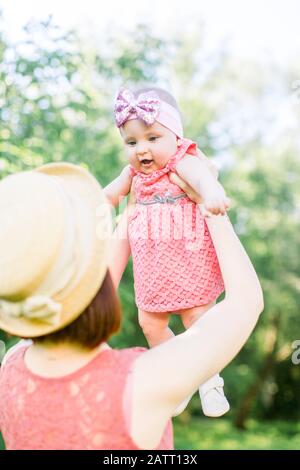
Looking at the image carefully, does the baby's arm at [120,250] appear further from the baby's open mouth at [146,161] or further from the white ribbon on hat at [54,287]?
the white ribbon on hat at [54,287]

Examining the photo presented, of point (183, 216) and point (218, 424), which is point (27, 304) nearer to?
point (183, 216)

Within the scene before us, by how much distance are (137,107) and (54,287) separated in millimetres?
907

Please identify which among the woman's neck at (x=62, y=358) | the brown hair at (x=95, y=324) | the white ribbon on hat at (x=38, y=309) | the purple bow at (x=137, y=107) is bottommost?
the woman's neck at (x=62, y=358)

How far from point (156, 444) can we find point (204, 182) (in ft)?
2.35

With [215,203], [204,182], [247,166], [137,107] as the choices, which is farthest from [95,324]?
[247,166]

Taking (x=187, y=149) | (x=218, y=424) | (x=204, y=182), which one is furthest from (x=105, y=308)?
(x=218, y=424)

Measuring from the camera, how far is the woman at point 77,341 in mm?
1382

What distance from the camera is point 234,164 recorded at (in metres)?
15.2

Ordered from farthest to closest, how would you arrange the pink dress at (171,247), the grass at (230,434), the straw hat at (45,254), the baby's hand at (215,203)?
the grass at (230,434) < the pink dress at (171,247) < the baby's hand at (215,203) < the straw hat at (45,254)

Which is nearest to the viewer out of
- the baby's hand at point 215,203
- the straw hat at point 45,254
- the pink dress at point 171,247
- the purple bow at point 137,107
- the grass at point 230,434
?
the straw hat at point 45,254

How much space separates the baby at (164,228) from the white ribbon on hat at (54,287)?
0.62m

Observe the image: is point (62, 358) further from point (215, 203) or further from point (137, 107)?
point (137, 107)

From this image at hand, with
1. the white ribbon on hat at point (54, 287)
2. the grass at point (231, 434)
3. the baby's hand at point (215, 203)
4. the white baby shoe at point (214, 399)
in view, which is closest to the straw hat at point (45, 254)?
the white ribbon on hat at point (54, 287)

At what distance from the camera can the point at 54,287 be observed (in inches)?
55.7
